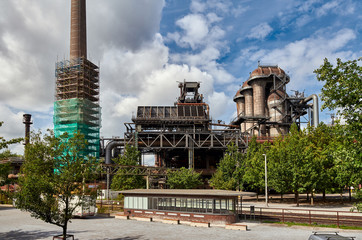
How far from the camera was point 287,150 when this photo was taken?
47.5m

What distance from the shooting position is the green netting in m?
85.9

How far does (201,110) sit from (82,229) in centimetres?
5628

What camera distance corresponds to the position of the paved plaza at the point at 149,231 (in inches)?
871

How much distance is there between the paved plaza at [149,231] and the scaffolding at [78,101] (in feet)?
188

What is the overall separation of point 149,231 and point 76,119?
6761cm

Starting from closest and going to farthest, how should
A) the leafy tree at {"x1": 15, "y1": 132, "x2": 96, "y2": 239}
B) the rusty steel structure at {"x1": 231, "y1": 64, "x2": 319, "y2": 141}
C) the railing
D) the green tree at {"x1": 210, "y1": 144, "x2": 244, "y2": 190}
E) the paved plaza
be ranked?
the leafy tree at {"x1": 15, "y1": 132, "x2": 96, "y2": 239} → the paved plaza → the railing → the green tree at {"x1": 210, "y1": 144, "x2": 244, "y2": 190} → the rusty steel structure at {"x1": 231, "y1": 64, "x2": 319, "y2": 141}

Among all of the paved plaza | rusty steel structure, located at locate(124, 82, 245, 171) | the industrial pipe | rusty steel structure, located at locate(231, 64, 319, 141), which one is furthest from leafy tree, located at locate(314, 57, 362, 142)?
rusty steel structure, located at locate(231, 64, 319, 141)

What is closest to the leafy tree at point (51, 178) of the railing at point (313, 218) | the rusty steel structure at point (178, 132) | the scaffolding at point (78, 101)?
the railing at point (313, 218)

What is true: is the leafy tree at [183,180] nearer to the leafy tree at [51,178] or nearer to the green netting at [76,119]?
the leafy tree at [51,178]

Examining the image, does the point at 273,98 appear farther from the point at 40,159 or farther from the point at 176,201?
the point at 40,159

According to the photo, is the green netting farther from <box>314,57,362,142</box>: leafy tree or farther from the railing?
<box>314,57,362,142</box>: leafy tree

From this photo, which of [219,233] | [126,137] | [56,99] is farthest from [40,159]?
[56,99]

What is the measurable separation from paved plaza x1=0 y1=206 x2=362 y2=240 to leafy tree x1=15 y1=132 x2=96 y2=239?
5472 millimetres

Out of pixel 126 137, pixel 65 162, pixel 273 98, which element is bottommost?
pixel 65 162
